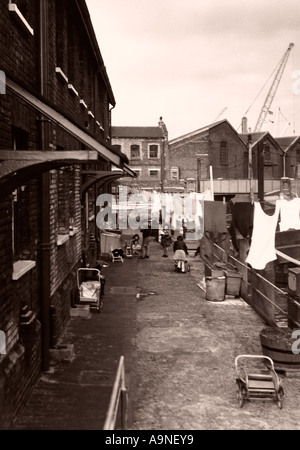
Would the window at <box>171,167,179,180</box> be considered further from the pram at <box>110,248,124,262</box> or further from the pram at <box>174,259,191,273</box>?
the pram at <box>174,259,191,273</box>

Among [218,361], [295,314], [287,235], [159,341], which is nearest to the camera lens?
[218,361]

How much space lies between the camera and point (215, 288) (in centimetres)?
1426

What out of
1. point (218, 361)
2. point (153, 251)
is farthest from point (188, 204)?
point (218, 361)

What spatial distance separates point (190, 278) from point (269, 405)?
424 inches

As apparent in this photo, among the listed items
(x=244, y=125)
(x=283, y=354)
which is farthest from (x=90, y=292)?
(x=244, y=125)

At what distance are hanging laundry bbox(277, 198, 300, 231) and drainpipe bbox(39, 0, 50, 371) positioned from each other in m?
10.1

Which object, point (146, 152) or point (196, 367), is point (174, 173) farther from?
point (196, 367)

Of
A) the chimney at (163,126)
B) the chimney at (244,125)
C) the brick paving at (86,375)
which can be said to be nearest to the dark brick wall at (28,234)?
the brick paving at (86,375)

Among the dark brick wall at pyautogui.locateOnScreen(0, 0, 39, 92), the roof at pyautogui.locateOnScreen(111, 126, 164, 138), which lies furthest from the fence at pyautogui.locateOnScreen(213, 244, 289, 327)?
the roof at pyautogui.locateOnScreen(111, 126, 164, 138)

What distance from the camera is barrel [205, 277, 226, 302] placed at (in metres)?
14.2

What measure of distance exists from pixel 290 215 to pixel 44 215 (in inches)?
411

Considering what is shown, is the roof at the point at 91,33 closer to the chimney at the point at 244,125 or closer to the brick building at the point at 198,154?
the brick building at the point at 198,154

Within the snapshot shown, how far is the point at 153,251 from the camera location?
2570 centimetres

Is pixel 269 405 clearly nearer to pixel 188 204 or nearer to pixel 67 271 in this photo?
pixel 67 271
